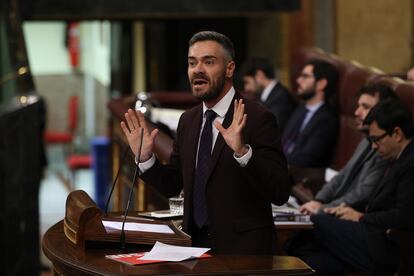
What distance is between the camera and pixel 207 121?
14.1ft

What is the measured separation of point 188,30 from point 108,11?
4.70 feet

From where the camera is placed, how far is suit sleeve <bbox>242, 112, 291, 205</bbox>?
13.1ft

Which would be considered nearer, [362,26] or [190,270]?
[190,270]

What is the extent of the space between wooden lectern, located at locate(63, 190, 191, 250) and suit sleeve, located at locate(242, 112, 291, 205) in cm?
34

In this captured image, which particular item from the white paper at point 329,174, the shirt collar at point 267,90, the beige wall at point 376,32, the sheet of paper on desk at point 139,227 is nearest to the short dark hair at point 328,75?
the white paper at point 329,174

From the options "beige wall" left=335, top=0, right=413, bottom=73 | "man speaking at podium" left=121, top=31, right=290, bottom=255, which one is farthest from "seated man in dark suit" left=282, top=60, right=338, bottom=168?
"beige wall" left=335, top=0, right=413, bottom=73

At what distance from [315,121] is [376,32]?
432 centimetres

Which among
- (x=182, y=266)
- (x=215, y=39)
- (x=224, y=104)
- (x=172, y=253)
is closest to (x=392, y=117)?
(x=224, y=104)

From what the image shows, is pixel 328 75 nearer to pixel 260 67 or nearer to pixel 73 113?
pixel 260 67

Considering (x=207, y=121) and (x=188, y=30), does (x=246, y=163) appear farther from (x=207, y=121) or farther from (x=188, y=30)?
(x=188, y=30)

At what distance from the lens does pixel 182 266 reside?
3.75 meters

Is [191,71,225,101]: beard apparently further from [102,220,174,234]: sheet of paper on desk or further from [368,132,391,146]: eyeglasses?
[368,132,391,146]: eyeglasses

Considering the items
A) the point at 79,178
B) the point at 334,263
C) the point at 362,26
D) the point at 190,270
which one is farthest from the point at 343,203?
the point at 79,178

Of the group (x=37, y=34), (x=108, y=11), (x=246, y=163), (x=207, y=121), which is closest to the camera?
(x=246, y=163)
